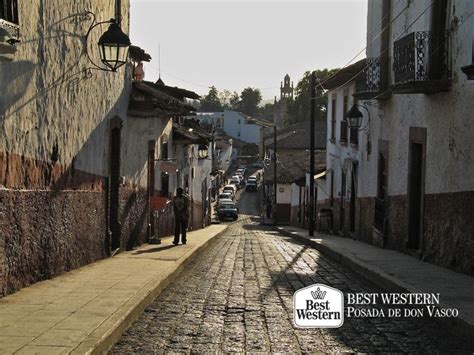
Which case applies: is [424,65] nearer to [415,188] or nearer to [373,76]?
[415,188]

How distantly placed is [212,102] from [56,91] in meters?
144

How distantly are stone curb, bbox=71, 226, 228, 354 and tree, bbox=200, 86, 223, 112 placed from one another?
453ft

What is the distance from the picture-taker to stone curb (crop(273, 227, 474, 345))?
691 cm

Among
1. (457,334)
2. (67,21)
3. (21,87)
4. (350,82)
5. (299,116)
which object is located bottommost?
(457,334)

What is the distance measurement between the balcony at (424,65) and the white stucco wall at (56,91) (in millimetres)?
5718

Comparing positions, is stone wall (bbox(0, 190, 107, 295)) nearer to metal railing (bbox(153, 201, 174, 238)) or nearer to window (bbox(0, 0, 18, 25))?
window (bbox(0, 0, 18, 25))

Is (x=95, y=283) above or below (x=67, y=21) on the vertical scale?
below

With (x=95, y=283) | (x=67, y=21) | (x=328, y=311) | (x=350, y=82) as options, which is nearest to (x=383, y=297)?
(x=328, y=311)

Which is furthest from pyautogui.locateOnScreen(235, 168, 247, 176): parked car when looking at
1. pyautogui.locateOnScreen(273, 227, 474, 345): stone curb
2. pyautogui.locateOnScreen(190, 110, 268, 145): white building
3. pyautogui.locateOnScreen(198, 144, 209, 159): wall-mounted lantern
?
pyautogui.locateOnScreen(273, 227, 474, 345): stone curb

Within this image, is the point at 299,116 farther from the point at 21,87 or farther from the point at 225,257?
the point at 21,87

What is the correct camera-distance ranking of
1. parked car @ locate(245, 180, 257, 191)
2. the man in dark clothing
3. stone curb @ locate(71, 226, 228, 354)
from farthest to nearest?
parked car @ locate(245, 180, 257, 191), the man in dark clothing, stone curb @ locate(71, 226, 228, 354)

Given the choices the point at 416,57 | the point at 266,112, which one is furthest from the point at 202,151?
the point at 266,112

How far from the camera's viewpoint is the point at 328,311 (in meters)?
7.86

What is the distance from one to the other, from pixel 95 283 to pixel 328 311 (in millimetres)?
3295
